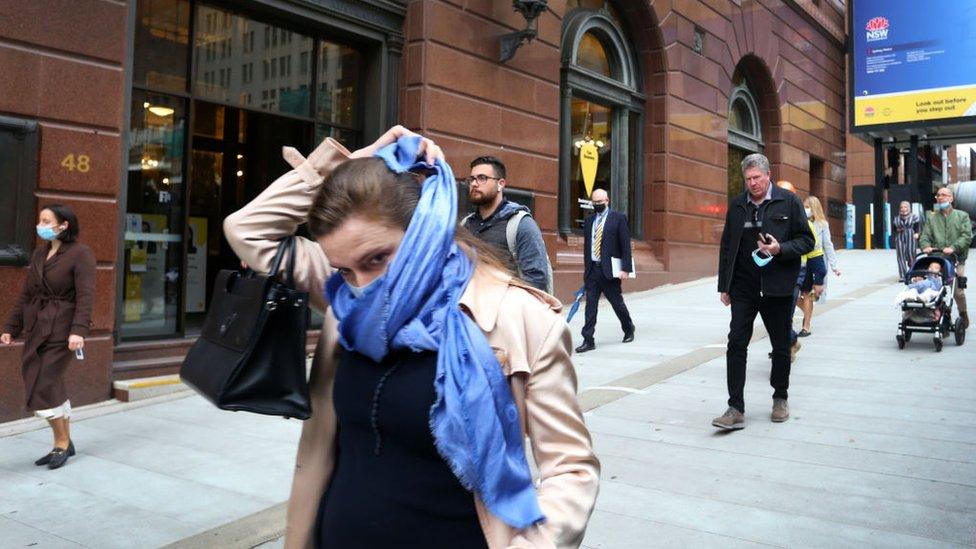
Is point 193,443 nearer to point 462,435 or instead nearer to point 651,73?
point 462,435

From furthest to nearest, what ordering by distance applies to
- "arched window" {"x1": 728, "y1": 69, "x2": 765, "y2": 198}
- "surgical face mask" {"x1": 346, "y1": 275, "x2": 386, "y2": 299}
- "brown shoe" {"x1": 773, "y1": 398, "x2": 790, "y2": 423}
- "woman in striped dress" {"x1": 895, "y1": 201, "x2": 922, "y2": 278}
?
"arched window" {"x1": 728, "y1": 69, "x2": 765, "y2": 198}, "woman in striped dress" {"x1": 895, "y1": 201, "x2": 922, "y2": 278}, "brown shoe" {"x1": 773, "y1": 398, "x2": 790, "y2": 423}, "surgical face mask" {"x1": 346, "y1": 275, "x2": 386, "y2": 299}

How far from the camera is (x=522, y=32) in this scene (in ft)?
37.9

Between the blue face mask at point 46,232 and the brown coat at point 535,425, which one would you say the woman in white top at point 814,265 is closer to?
the blue face mask at point 46,232

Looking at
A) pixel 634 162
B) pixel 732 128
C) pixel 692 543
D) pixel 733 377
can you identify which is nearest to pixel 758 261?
pixel 733 377

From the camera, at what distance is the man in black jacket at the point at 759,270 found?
226 inches

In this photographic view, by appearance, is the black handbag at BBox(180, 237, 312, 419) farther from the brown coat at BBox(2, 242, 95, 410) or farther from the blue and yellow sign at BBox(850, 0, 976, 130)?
the blue and yellow sign at BBox(850, 0, 976, 130)

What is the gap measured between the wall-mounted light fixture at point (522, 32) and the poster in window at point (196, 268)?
4.93 metres

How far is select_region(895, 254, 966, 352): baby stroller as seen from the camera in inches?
354

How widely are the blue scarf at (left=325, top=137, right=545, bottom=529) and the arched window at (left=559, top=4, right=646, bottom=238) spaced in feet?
41.8

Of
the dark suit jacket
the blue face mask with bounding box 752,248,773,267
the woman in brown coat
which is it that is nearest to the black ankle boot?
the woman in brown coat

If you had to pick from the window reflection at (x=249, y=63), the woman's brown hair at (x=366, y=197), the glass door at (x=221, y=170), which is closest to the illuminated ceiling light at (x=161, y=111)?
the window reflection at (x=249, y=63)

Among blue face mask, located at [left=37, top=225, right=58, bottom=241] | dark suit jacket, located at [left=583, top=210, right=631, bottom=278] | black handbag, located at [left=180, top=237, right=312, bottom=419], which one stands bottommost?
black handbag, located at [left=180, top=237, right=312, bottom=419]

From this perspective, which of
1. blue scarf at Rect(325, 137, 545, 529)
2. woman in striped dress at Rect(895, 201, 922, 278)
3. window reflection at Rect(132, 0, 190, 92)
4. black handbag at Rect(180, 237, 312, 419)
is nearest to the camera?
blue scarf at Rect(325, 137, 545, 529)

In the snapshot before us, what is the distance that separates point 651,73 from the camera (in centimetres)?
1667
